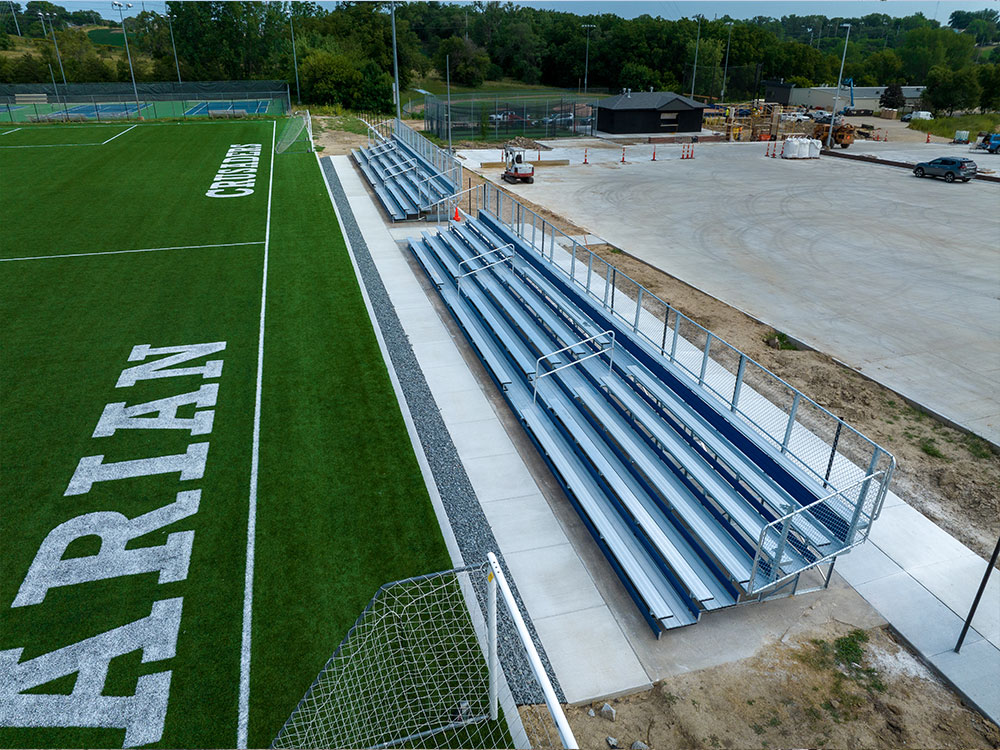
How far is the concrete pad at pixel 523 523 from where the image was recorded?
8.30 meters

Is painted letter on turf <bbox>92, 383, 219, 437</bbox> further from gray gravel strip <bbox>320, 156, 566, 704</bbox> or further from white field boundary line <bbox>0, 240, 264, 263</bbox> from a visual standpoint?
white field boundary line <bbox>0, 240, 264, 263</bbox>

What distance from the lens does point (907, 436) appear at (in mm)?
10602

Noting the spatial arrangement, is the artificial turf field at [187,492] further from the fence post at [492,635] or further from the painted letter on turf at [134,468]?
the fence post at [492,635]

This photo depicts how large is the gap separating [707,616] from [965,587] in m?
3.08

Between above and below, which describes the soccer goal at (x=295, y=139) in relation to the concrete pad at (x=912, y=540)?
above

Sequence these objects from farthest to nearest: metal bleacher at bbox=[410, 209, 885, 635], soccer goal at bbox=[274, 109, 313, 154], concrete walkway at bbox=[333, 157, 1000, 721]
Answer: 1. soccer goal at bbox=[274, 109, 313, 154]
2. metal bleacher at bbox=[410, 209, 885, 635]
3. concrete walkway at bbox=[333, 157, 1000, 721]

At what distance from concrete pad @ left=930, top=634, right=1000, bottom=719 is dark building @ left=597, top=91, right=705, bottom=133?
156ft

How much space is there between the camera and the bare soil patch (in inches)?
349

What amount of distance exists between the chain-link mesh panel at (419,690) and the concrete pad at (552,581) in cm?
58

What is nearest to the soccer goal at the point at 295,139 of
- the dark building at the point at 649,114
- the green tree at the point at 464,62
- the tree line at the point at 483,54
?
the tree line at the point at 483,54

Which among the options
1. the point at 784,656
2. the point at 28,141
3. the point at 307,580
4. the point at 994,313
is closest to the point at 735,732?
the point at 784,656

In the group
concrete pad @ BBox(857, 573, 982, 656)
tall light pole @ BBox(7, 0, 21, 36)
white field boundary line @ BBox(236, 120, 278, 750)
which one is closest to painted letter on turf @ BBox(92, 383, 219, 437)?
white field boundary line @ BBox(236, 120, 278, 750)

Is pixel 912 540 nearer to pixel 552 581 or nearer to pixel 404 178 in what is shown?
pixel 552 581

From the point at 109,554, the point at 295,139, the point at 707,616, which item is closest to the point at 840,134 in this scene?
the point at 295,139
